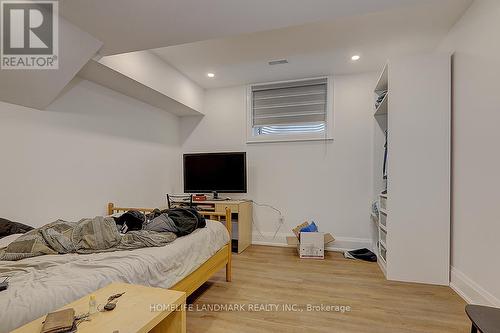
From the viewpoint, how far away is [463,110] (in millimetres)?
2375

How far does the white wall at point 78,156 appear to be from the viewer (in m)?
2.21

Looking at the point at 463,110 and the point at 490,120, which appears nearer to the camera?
the point at 490,120

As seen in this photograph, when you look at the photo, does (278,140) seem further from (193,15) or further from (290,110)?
(193,15)

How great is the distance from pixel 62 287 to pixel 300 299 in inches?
73.9

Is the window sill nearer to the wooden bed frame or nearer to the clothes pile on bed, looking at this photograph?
the wooden bed frame

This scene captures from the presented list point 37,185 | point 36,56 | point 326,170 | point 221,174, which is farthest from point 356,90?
point 37,185

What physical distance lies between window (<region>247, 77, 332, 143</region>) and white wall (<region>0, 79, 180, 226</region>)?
5.42ft

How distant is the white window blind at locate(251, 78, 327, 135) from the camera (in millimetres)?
3951

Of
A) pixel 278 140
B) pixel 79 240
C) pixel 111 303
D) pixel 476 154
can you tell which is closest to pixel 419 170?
pixel 476 154

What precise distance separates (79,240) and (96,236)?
12 cm

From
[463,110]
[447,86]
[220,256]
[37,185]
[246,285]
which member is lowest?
[246,285]

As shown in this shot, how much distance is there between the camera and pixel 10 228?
2047 millimetres

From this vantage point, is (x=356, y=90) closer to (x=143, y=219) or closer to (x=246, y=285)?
(x=246, y=285)

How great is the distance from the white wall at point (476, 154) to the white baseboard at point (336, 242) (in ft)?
4.04
